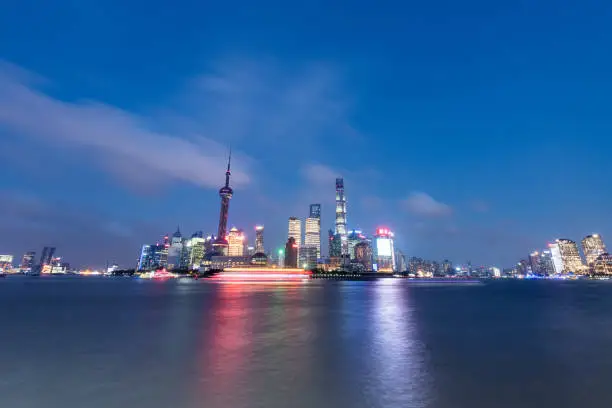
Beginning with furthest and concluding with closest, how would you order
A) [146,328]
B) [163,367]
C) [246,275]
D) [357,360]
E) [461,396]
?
[246,275] → [146,328] → [357,360] → [163,367] → [461,396]

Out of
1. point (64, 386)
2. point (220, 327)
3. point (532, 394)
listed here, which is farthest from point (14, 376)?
point (532, 394)

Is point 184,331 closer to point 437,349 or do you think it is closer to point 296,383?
point 296,383

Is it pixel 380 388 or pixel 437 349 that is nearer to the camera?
pixel 380 388

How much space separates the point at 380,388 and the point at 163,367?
11.5 meters

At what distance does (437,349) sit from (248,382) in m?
14.2

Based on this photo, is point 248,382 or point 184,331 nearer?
point 248,382

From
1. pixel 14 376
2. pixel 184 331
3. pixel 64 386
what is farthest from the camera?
pixel 184 331

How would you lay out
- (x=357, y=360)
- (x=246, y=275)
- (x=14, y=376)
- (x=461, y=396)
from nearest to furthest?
(x=461, y=396)
(x=14, y=376)
(x=357, y=360)
(x=246, y=275)

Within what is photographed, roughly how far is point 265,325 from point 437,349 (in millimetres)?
15917

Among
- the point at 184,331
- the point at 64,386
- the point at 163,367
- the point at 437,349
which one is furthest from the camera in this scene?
the point at 184,331

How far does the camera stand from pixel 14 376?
16844 mm

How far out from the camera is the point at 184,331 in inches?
1182

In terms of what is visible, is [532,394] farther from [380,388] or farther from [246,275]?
[246,275]

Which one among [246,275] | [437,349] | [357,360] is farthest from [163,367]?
[246,275]
